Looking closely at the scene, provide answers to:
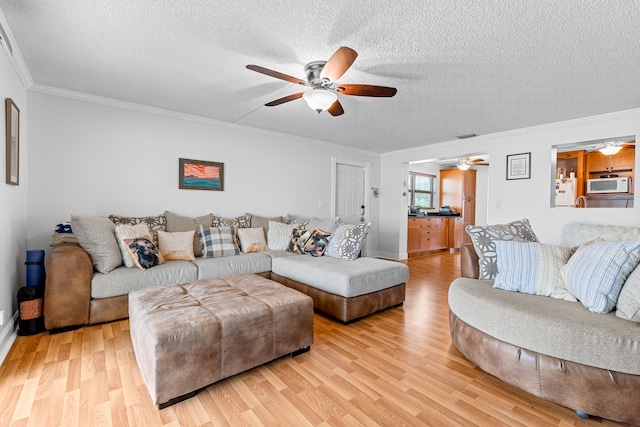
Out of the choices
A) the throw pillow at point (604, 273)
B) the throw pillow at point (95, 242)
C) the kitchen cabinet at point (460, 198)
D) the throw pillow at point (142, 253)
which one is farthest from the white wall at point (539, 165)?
the throw pillow at point (95, 242)

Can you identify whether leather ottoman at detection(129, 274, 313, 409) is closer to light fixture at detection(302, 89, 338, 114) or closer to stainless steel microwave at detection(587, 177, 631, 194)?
light fixture at detection(302, 89, 338, 114)

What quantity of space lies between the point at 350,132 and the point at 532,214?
2883 millimetres

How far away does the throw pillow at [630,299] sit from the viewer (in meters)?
1.46

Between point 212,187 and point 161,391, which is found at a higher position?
point 212,187

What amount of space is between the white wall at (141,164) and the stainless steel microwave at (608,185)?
513cm

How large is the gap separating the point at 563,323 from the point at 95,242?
3.49 m

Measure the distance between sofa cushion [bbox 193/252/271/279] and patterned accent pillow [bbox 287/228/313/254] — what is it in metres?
0.37

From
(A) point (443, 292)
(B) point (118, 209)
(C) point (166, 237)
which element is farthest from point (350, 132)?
(B) point (118, 209)

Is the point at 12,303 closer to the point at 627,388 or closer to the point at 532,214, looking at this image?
the point at 627,388

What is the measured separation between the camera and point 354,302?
2639 millimetres

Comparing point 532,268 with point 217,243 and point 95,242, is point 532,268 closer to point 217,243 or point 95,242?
point 217,243

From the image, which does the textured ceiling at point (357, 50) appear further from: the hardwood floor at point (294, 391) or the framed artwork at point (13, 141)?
the hardwood floor at point (294, 391)

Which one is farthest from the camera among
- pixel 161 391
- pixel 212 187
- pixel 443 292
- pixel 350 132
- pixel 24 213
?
pixel 350 132

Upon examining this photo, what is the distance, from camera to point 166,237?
3234 mm
